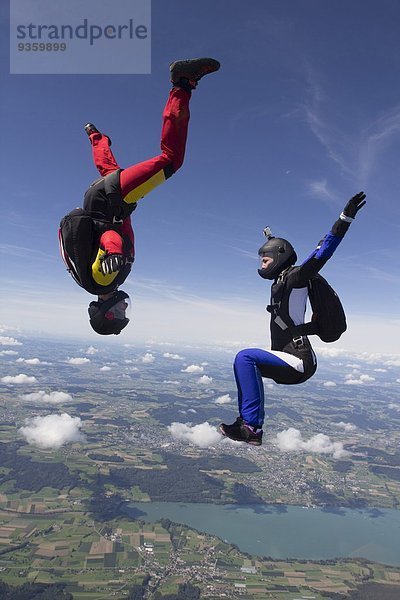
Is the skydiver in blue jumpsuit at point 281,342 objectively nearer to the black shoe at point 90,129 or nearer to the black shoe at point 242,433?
the black shoe at point 242,433

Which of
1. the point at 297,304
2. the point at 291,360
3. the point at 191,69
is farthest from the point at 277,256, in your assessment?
the point at 191,69

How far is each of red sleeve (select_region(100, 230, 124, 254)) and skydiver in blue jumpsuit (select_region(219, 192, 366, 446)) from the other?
182 centimetres

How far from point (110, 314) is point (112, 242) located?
0.76 meters

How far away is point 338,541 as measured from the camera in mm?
74750

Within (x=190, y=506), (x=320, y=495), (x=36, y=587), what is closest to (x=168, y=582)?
(x=36, y=587)

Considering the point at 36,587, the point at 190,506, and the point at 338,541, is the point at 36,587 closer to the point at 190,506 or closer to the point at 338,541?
the point at 190,506

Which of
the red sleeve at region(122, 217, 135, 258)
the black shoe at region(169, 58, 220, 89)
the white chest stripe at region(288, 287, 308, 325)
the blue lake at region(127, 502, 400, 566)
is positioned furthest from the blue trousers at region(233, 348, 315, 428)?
the blue lake at region(127, 502, 400, 566)

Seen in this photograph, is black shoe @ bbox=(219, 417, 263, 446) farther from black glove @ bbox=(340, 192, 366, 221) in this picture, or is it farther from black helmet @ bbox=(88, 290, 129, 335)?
black glove @ bbox=(340, 192, 366, 221)

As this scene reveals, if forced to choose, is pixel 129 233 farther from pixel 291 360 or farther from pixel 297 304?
pixel 291 360

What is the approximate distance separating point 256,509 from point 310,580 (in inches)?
1289

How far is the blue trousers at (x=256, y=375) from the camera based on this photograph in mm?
3869

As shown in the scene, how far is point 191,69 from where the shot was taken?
2.98 m

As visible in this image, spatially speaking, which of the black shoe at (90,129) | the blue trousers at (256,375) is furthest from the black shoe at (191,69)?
the blue trousers at (256,375)

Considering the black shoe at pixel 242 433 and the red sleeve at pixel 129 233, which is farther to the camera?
the black shoe at pixel 242 433
